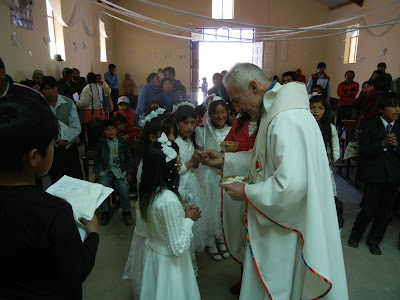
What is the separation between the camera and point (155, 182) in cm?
177

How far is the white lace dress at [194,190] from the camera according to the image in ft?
8.83

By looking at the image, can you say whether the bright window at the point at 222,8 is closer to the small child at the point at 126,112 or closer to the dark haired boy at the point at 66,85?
the dark haired boy at the point at 66,85

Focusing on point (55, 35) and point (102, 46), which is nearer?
point (55, 35)

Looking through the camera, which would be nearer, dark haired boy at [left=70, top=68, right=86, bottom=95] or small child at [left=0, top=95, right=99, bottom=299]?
small child at [left=0, top=95, right=99, bottom=299]

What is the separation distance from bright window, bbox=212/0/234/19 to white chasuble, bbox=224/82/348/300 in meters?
11.8

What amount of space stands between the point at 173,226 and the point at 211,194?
1.29m

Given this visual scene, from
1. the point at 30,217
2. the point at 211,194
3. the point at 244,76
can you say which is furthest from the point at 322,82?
the point at 30,217

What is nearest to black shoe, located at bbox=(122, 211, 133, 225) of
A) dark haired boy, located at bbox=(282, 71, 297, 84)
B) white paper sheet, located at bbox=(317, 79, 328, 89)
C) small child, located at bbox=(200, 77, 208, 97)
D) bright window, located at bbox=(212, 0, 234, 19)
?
dark haired boy, located at bbox=(282, 71, 297, 84)

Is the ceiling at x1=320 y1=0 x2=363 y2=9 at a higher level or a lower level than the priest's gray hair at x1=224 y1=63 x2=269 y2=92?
higher

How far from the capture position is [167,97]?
4.65m

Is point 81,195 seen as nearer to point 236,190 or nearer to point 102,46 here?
point 236,190

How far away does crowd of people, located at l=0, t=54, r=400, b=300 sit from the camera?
0.93 metres

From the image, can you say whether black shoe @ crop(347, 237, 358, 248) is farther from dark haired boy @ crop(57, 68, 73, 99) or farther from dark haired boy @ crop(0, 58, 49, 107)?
dark haired boy @ crop(57, 68, 73, 99)

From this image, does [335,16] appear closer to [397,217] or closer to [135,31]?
[135,31]
